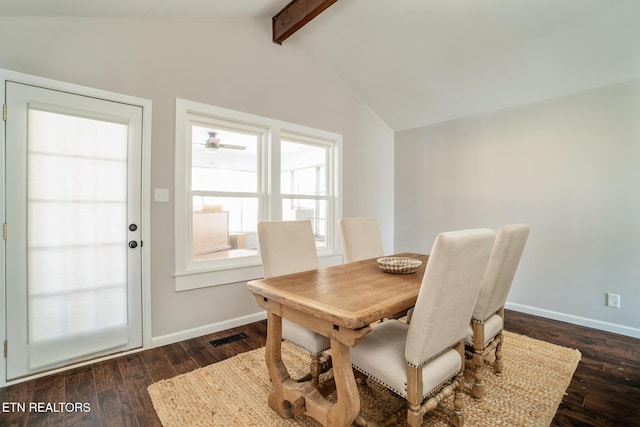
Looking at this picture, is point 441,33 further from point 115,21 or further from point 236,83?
point 115,21

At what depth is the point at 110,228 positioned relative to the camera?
2.24 metres

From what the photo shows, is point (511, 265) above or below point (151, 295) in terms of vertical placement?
above

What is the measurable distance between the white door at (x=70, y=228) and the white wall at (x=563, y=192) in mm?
3612

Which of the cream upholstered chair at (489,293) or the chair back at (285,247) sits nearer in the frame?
the cream upholstered chair at (489,293)

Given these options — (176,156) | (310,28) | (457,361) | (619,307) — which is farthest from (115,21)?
(619,307)

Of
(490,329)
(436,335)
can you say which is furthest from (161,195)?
(490,329)

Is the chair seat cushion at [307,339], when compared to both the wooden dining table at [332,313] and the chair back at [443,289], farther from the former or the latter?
the chair back at [443,289]

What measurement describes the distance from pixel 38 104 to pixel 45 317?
1.44m

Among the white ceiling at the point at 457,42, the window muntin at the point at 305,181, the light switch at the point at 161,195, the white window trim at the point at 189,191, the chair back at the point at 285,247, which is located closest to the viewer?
the chair back at the point at 285,247

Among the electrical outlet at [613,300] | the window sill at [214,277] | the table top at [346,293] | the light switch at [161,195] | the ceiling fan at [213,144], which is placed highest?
the ceiling fan at [213,144]

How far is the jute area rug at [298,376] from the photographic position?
1592 mm

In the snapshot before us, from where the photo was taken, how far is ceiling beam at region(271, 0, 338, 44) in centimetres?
266

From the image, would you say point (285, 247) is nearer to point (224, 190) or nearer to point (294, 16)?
point (224, 190)

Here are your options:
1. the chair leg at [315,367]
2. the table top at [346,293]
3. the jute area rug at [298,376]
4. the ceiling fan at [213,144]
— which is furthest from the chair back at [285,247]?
the ceiling fan at [213,144]
